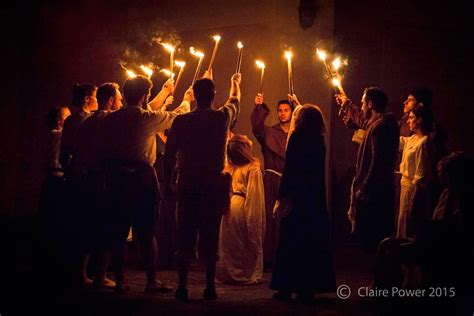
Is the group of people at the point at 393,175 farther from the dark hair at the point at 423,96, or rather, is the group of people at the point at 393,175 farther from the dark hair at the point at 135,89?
the dark hair at the point at 135,89

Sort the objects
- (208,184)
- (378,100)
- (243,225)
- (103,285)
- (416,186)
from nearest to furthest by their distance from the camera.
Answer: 1. (208,184)
2. (416,186)
3. (103,285)
4. (378,100)
5. (243,225)

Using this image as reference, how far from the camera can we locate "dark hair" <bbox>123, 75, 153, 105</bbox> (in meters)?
6.53

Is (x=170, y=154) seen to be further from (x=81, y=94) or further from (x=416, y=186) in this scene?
(x=416, y=186)

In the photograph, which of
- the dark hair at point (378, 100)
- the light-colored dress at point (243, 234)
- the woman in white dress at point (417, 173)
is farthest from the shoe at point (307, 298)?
the dark hair at point (378, 100)

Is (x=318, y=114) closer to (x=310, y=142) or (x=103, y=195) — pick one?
(x=310, y=142)

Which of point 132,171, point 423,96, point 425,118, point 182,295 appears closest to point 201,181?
point 132,171

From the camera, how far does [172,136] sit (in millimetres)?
6496

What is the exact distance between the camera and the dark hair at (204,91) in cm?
644

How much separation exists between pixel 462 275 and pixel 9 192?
10.1 metres

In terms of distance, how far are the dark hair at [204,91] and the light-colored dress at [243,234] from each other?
1.36 meters

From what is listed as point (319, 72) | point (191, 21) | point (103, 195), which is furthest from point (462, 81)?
point (103, 195)

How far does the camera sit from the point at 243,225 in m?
7.44

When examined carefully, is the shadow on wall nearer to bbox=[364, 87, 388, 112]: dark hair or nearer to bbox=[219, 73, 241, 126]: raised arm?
bbox=[364, 87, 388, 112]: dark hair

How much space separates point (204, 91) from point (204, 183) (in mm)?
969
